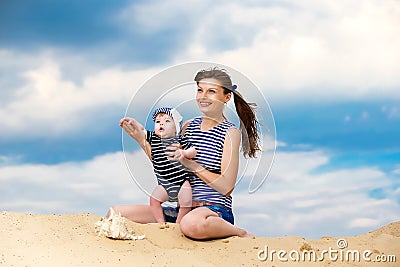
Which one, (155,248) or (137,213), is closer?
(155,248)

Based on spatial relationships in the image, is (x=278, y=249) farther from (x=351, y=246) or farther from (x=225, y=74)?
(x=225, y=74)

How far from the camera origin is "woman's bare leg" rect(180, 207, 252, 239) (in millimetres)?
4434

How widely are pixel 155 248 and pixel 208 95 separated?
3.89 feet

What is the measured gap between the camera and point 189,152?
456 cm

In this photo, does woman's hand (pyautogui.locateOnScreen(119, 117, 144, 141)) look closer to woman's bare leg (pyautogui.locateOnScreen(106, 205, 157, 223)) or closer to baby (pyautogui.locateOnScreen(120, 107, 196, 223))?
baby (pyautogui.locateOnScreen(120, 107, 196, 223))

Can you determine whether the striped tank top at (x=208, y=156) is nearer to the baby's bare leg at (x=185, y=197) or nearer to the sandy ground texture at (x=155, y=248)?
the baby's bare leg at (x=185, y=197)

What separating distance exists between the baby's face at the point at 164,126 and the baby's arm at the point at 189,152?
16cm

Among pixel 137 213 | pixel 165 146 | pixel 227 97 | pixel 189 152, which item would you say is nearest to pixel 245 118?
pixel 227 97

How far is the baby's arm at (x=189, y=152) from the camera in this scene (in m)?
4.54

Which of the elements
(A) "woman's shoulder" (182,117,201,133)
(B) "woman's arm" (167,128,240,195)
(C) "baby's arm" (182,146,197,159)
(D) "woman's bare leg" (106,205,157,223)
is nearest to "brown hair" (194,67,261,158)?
(B) "woman's arm" (167,128,240,195)

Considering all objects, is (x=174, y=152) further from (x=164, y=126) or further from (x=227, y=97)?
(x=227, y=97)

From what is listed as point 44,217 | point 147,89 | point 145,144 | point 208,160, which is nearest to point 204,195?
point 208,160

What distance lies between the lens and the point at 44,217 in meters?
4.62


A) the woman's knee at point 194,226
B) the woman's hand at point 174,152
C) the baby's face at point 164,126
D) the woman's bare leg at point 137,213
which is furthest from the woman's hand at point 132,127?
the woman's knee at point 194,226
